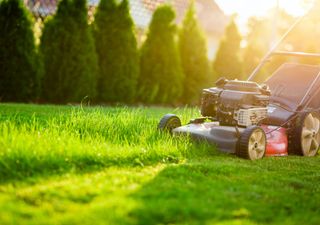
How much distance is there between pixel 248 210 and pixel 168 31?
1159 centimetres

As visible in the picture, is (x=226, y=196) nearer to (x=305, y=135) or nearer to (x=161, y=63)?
(x=305, y=135)

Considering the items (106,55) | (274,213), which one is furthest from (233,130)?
(106,55)

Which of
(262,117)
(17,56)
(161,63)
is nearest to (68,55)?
(17,56)

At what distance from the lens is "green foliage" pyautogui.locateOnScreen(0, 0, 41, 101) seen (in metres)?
12.1

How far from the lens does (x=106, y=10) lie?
14.3 meters

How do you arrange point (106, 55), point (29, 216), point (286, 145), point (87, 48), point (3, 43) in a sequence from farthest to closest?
point (106, 55) < point (87, 48) < point (3, 43) < point (286, 145) < point (29, 216)

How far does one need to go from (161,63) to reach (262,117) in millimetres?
8152

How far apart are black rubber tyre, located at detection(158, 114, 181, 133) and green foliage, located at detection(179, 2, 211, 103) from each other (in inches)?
345

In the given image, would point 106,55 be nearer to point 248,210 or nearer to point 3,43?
point 3,43

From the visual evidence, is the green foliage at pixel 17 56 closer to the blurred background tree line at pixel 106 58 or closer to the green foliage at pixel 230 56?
the blurred background tree line at pixel 106 58

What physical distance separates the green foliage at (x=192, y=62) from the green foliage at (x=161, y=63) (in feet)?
1.81

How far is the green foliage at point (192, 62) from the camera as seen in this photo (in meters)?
16.4

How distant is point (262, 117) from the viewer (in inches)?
289

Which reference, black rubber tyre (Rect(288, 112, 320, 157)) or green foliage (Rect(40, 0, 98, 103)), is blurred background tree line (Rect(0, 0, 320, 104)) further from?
black rubber tyre (Rect(288, 112, 320, 157))
